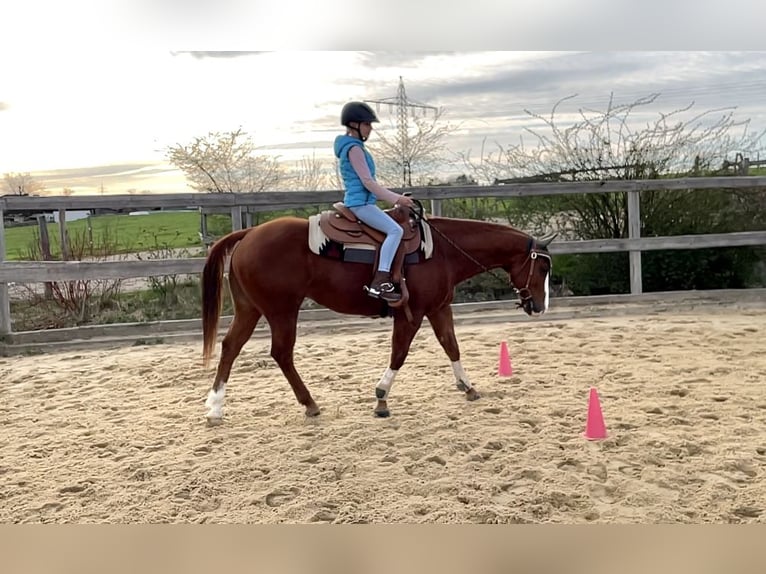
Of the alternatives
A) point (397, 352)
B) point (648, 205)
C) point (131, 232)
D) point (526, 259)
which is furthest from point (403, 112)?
point (648, 205)

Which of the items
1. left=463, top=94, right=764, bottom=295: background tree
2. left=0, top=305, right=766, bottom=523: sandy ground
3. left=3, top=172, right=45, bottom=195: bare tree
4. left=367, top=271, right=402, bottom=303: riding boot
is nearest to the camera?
left=0, top=305, right=766, bottom=523: sandy ground

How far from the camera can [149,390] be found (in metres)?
3.90

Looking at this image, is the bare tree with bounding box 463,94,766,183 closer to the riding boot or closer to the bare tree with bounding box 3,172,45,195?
the riding boot

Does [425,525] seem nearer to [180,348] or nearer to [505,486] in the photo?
[505,486]

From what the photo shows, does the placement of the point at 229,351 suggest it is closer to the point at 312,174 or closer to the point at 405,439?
the point at 405,439

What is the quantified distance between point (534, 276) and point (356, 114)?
1.29 m

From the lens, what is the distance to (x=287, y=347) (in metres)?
3.25

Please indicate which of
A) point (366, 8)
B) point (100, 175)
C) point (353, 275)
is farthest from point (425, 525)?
point (100, 175)

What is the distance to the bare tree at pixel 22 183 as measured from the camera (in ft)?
14.3

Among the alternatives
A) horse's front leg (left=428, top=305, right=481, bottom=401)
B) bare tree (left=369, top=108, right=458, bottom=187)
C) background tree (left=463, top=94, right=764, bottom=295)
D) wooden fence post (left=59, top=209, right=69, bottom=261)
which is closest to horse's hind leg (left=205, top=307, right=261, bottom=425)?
horse's front leg (left=428, top=305, right=481, bottom=401)

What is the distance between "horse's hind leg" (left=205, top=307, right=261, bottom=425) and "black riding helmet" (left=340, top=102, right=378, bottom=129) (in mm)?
1103

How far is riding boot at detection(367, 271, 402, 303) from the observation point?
3.15 meters

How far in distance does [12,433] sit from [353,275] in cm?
190

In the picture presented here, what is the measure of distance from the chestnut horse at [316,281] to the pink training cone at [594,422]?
0.69 m
